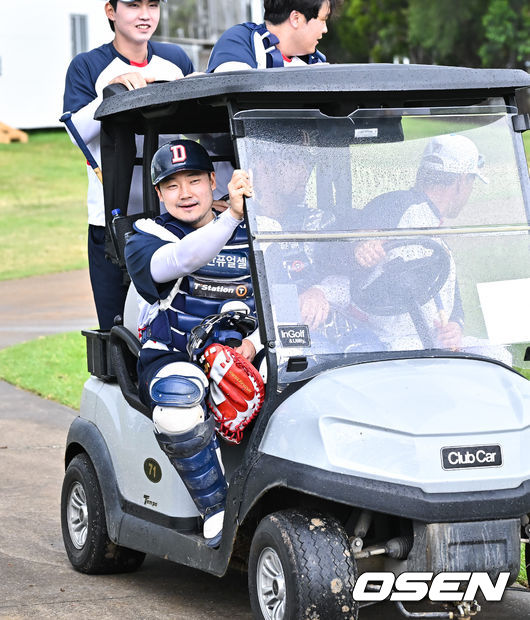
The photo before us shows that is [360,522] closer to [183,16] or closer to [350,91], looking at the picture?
[350,91]

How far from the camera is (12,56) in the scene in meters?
34.8

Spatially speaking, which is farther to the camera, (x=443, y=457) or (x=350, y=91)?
(x=350, y=91)

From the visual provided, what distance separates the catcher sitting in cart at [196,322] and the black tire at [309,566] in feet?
1.31

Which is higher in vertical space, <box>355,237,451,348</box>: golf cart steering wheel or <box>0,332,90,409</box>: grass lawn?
<box>0,332,90,409</box>: grass lawn

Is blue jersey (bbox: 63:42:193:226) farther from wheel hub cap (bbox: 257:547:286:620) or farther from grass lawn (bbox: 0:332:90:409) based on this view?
grass lawn (bbox: 0:332:90:409)

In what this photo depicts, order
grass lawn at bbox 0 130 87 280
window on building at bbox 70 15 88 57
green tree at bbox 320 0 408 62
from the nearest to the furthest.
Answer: grass lawn at bbox 0 130 87 280 → window on building at bbox 70 15 88 57 → green tree at bbox 320 0 408 62

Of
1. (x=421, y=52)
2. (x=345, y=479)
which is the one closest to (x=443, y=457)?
(x=345, y=479)

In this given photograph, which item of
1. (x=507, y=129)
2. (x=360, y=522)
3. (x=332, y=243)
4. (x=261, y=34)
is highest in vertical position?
(x=261, y=34)

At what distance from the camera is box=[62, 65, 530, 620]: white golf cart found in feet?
11.6

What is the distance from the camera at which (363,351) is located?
3.96 metres

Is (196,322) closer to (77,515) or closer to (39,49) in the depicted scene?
(77,515)

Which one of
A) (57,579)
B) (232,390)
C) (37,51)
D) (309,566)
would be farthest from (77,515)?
(37,51)

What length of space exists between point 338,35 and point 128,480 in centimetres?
5288

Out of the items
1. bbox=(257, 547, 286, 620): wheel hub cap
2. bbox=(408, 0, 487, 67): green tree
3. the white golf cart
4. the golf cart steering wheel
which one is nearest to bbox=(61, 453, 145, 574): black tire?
the white golf cart
